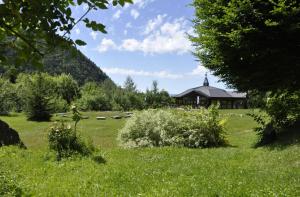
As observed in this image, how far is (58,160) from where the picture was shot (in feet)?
45.2

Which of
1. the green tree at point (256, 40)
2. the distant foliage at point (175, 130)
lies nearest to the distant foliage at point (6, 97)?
the distant foliage at point (175, 130)

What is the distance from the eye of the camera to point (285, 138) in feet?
49.0

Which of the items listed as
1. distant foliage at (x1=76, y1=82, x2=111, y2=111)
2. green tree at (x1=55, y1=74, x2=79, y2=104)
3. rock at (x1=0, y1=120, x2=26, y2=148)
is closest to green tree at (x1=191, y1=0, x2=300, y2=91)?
rock at (x1=0, y1=120, x2=26, y2=148)

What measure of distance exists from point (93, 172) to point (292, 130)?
876 cm

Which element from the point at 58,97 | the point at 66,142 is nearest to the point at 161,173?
the point at 66,142

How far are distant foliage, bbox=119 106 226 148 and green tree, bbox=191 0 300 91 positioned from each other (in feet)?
13.3

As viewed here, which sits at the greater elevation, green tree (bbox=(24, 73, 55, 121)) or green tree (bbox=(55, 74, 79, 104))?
green tree (bbox=(55, 74, 79, 104))

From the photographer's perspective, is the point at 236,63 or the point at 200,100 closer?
the point at 236,63

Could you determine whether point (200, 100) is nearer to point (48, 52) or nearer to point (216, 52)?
point (216, 52)

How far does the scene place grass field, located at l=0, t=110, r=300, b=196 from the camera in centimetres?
830

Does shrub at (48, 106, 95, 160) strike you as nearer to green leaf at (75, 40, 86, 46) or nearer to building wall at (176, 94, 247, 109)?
green leaf at (75, 40, 86, 46)

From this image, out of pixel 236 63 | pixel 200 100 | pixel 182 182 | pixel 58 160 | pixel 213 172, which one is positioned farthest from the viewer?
pixel 200 100

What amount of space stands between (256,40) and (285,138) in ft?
12.9

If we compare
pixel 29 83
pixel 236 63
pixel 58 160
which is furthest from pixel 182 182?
pixel 29 83
